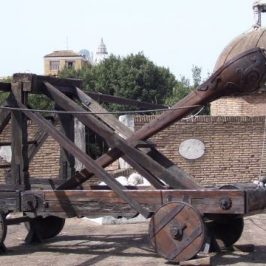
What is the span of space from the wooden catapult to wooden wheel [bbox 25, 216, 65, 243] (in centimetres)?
35

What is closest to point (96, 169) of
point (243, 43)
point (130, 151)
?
point (130, 151)

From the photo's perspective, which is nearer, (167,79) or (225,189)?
(225,189)

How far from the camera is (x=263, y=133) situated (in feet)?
59.5

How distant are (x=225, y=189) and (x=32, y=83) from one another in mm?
2737

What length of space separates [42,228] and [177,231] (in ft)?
9.76

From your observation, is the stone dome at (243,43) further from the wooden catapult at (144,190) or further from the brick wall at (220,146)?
the wooden catapult at (144,190)

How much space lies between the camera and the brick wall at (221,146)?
57.6ft

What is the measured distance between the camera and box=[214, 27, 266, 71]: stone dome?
73.9 ft

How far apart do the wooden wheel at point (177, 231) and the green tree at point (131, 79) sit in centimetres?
3558

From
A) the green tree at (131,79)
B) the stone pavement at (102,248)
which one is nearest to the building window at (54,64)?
the green tree at (131,79)

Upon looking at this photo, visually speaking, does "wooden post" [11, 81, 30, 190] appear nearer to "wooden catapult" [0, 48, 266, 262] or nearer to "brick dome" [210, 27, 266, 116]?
"wooden catapult" [0, 48, 266, 262]

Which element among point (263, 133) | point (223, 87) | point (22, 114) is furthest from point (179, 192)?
point (263, 133)

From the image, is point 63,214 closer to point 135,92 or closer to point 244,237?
point 244,237

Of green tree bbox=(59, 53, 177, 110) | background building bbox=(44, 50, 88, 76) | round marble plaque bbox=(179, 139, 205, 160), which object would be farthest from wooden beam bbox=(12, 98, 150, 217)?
background building bbox=(44, 50, 88, 76)
